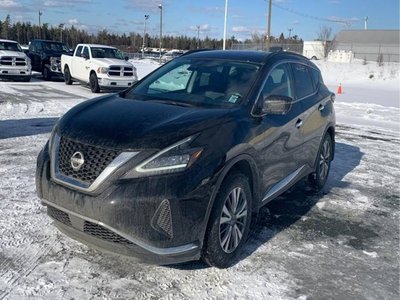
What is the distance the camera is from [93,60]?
17.8 metres

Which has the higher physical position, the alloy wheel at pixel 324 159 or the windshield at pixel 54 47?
the windshield at pixel 54 47

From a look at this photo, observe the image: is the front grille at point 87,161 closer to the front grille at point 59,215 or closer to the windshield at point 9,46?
the front grille at point 59,215

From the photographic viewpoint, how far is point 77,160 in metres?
3.33

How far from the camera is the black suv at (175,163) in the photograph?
10.3ft

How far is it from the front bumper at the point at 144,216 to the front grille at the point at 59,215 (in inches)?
4.5

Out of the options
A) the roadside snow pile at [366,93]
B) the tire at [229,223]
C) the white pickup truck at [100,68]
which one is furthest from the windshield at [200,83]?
the white pickup truck at [100,68]

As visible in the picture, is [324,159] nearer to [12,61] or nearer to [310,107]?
[310,107]

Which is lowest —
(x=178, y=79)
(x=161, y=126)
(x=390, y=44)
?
(x=161, y=126)

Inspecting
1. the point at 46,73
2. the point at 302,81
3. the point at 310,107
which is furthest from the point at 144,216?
the point at 46,73

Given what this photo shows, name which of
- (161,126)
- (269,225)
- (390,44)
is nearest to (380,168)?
(269,225)

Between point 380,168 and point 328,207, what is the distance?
2731 millimetres

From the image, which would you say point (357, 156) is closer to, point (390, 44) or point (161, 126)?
point (161, 126)

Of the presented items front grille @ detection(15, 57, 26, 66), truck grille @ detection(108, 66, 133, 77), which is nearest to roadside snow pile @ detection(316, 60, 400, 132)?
truck grille @ detection(108, 66, 133, 77)

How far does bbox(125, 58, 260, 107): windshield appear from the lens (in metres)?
4.30
